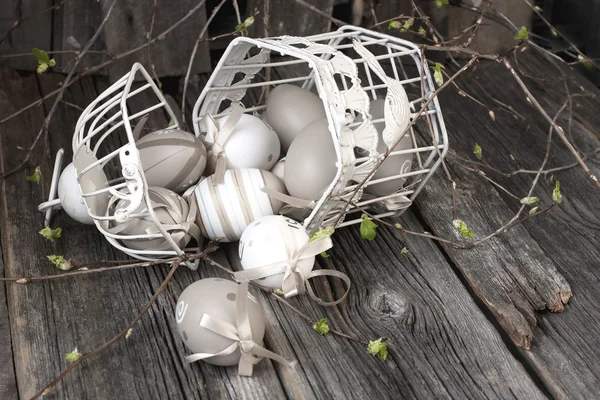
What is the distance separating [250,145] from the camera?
1.73 metres

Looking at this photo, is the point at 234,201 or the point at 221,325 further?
the point at 234,201

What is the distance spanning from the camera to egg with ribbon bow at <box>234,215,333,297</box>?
154cm

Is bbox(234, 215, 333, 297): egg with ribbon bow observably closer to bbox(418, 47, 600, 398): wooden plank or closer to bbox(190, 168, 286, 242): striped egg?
bbox(190, 168, 286, 242): striped egg

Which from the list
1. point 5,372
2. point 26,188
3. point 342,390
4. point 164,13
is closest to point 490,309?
point 342,390

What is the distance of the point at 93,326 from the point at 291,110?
613mm

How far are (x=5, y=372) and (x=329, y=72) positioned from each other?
2.60ft

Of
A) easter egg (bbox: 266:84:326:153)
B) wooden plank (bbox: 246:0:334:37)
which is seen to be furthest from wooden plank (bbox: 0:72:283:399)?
wooden plank (bbox: 246:0:334:37)

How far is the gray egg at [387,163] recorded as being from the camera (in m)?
1.66

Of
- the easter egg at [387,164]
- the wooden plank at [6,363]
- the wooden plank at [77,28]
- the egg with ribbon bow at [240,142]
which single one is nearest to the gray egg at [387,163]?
the easter egg at [387,164]

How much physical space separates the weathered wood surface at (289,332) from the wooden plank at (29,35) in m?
0.65

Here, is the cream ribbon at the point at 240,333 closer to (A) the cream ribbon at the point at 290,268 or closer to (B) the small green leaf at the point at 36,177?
(A) the cream ribbon at the point at 290,268

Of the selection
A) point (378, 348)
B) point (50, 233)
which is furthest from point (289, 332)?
point (50, 233)

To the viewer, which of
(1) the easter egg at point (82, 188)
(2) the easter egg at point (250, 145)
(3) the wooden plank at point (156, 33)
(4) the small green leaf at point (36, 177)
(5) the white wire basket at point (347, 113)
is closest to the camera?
(5) the white wire basket at point (347, 113)

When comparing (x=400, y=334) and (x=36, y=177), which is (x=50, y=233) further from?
(x=400, y=334)
